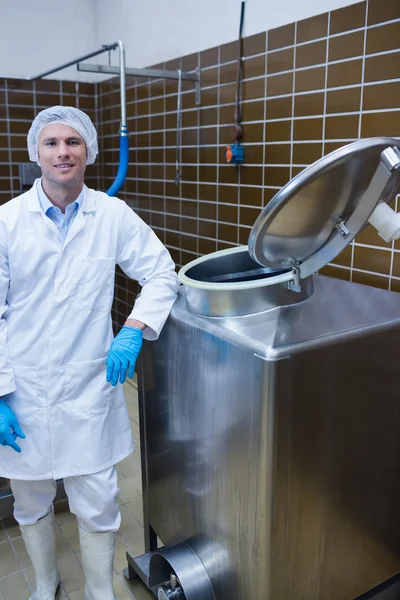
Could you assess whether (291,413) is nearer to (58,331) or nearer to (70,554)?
(58,331)

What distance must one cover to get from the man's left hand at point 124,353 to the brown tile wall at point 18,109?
89.8 inches

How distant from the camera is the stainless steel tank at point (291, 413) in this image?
3.74 ft

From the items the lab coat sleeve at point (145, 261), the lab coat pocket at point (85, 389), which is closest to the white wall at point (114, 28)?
the lab coat sleeve at point (145, 261)

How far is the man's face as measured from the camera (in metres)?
1.48

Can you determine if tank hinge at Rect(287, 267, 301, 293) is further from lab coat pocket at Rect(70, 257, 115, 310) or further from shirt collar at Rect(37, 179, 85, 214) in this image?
shirt collar at Rect(37, 179, 85, 214)

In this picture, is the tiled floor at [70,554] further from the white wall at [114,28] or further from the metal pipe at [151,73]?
the white wall at [114,28]

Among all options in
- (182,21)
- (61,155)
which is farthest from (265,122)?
(61,155)

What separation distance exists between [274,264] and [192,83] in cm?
157

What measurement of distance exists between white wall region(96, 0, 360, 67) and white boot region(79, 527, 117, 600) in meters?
1.81

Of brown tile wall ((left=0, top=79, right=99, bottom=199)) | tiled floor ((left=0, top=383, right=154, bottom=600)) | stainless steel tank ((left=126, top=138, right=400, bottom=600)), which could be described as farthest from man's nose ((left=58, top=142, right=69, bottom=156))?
brown tile wall ((left=0, top=79, right=99, bottom=199))

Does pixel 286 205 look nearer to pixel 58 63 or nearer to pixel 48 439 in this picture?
pixel 48 439

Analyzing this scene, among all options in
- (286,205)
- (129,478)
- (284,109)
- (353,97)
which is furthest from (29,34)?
(286,205)

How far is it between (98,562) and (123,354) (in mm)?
659

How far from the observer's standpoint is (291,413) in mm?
1143
